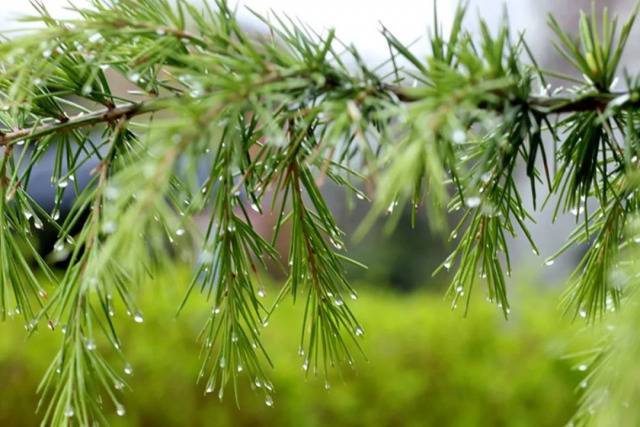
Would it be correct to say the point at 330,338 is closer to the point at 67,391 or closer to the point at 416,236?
the point at 67,391

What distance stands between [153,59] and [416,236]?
7586mm

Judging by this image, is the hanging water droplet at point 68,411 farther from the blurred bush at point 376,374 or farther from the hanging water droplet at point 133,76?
the blurred bush at point 376,374

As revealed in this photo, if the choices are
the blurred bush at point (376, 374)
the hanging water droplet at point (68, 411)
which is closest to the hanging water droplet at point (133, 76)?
the hanging water droplet at point (68, 411)

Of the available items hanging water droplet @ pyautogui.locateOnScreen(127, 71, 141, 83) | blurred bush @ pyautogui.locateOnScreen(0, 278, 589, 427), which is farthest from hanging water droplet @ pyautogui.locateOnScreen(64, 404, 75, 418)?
blurred bush @ pyautogui.locateOnScreen(0, 278, 589, 427)

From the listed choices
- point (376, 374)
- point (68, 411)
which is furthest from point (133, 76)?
point (376, 374)

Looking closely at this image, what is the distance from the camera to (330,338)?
711 millimetres

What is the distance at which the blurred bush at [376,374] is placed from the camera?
Answer: 7.77 ft

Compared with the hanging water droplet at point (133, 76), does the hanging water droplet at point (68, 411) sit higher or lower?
lower

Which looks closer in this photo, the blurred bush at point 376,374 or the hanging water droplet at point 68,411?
the hanging water droplet at point 68,411

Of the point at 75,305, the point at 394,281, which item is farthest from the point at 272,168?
the point at 394,281

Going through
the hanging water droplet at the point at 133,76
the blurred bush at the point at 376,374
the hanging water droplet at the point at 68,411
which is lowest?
the blurred bush at the point at 376,374

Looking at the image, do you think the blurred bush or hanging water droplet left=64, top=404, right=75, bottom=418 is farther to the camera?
the blurred bush

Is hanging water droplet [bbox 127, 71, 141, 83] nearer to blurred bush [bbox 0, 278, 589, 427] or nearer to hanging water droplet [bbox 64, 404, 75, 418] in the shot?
hanging water droplet [bbox 64, 404, 75, 418]

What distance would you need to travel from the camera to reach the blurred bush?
2369 mm
